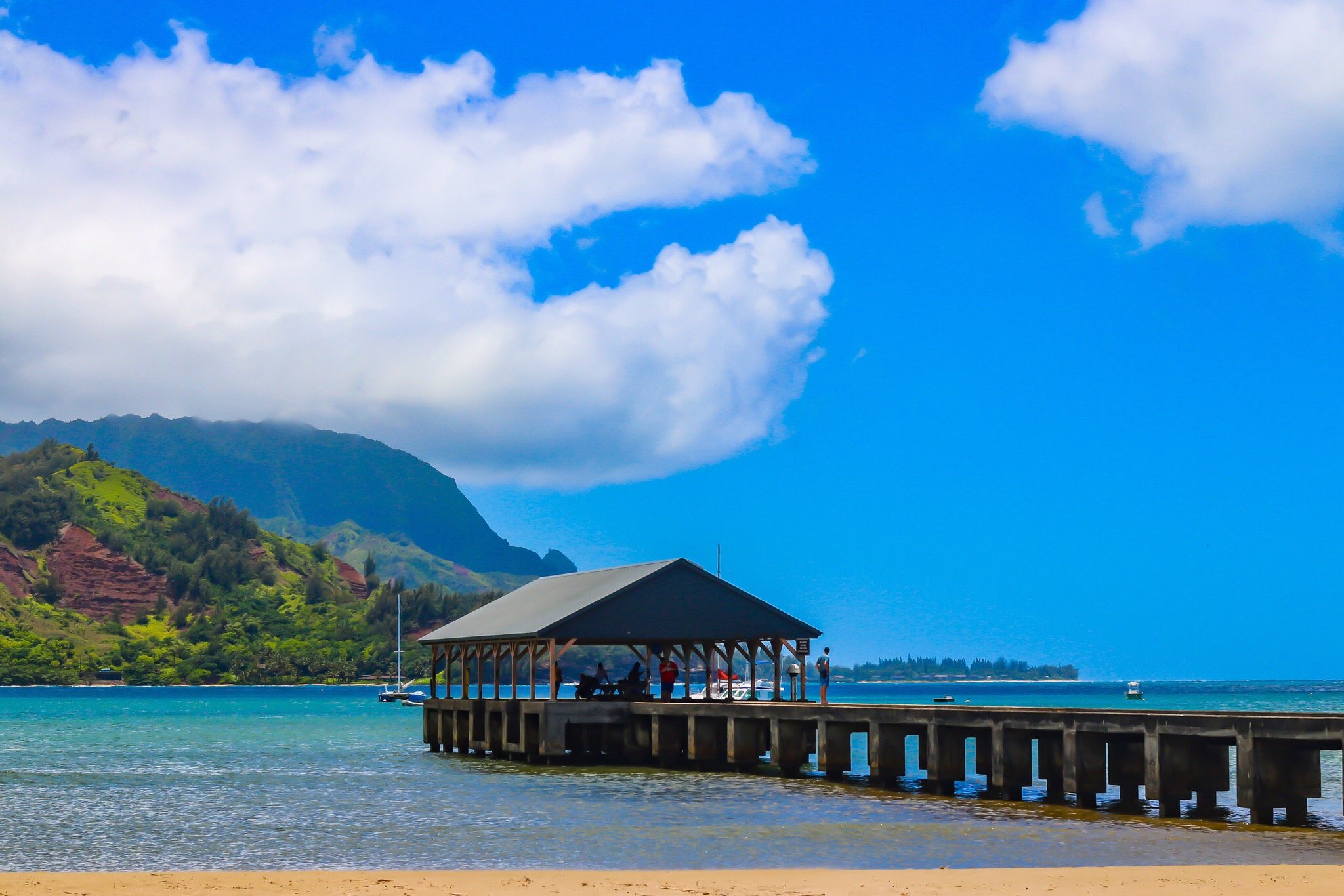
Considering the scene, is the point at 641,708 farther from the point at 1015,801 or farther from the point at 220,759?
the point at 220,759

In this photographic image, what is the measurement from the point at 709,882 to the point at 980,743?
611 inches

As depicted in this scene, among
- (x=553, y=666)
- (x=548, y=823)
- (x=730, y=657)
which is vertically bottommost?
(x=548, y=823)

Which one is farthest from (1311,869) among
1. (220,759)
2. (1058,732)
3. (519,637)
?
(220,759)

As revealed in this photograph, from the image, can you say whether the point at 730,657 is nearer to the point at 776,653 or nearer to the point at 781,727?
the point at 776,653

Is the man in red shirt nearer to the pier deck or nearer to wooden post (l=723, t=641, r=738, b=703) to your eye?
wooden post (l=723, t=641, r=738, b=703)

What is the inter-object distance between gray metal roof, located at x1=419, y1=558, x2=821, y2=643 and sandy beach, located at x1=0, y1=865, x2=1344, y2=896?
2286 centimetres

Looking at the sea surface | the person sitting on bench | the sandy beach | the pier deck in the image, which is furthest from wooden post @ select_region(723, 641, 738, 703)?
the sandy beach

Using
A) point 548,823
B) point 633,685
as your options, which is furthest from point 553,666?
point 548,823

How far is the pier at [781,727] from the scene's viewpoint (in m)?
26.7

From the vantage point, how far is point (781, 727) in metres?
39.0

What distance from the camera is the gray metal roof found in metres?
43.9

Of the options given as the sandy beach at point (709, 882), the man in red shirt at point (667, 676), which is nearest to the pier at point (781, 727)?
the man in red shirt at point (667, 676)

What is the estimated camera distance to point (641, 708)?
140 ft

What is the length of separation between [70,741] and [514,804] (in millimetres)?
45545
